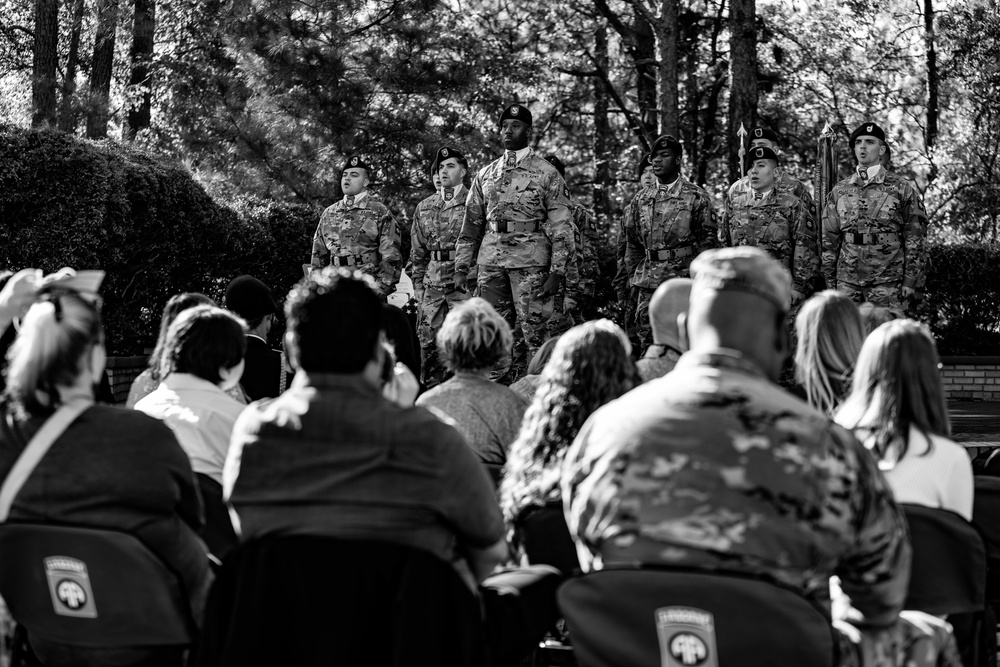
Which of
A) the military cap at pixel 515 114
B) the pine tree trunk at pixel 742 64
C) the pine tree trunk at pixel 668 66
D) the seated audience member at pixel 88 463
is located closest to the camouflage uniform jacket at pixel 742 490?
the seated audience member at pixel 88 463

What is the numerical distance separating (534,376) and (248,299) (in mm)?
1737

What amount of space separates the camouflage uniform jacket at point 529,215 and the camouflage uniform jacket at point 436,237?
3.49 feet

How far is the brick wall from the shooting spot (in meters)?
12.2

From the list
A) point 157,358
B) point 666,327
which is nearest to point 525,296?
point 666,327

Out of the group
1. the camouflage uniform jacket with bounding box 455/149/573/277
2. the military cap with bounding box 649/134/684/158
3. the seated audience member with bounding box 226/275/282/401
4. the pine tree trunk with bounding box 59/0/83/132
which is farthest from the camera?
the pine tree trunk with bounding box 59/0/83/132

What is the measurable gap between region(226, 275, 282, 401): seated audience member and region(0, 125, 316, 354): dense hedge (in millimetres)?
3463

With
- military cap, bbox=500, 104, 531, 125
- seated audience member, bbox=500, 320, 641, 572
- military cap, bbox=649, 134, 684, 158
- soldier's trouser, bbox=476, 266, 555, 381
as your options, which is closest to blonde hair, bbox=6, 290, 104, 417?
seated audience member, bbox=500, 320, 641, 572

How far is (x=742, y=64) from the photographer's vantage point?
15188 mm

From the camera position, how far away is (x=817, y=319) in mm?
4281

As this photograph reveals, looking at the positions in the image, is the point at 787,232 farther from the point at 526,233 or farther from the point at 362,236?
the point at 362,236

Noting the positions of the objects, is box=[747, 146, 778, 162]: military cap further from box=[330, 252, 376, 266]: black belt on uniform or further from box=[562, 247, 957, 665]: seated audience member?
box=[562, 247, 957, 665]: seated audience member

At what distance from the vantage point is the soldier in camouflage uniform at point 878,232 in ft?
30.1

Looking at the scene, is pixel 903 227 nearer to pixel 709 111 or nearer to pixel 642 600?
pixel 642 600

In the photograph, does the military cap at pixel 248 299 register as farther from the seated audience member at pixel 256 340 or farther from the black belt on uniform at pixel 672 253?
the black belt on uniform at pixel 672 253
